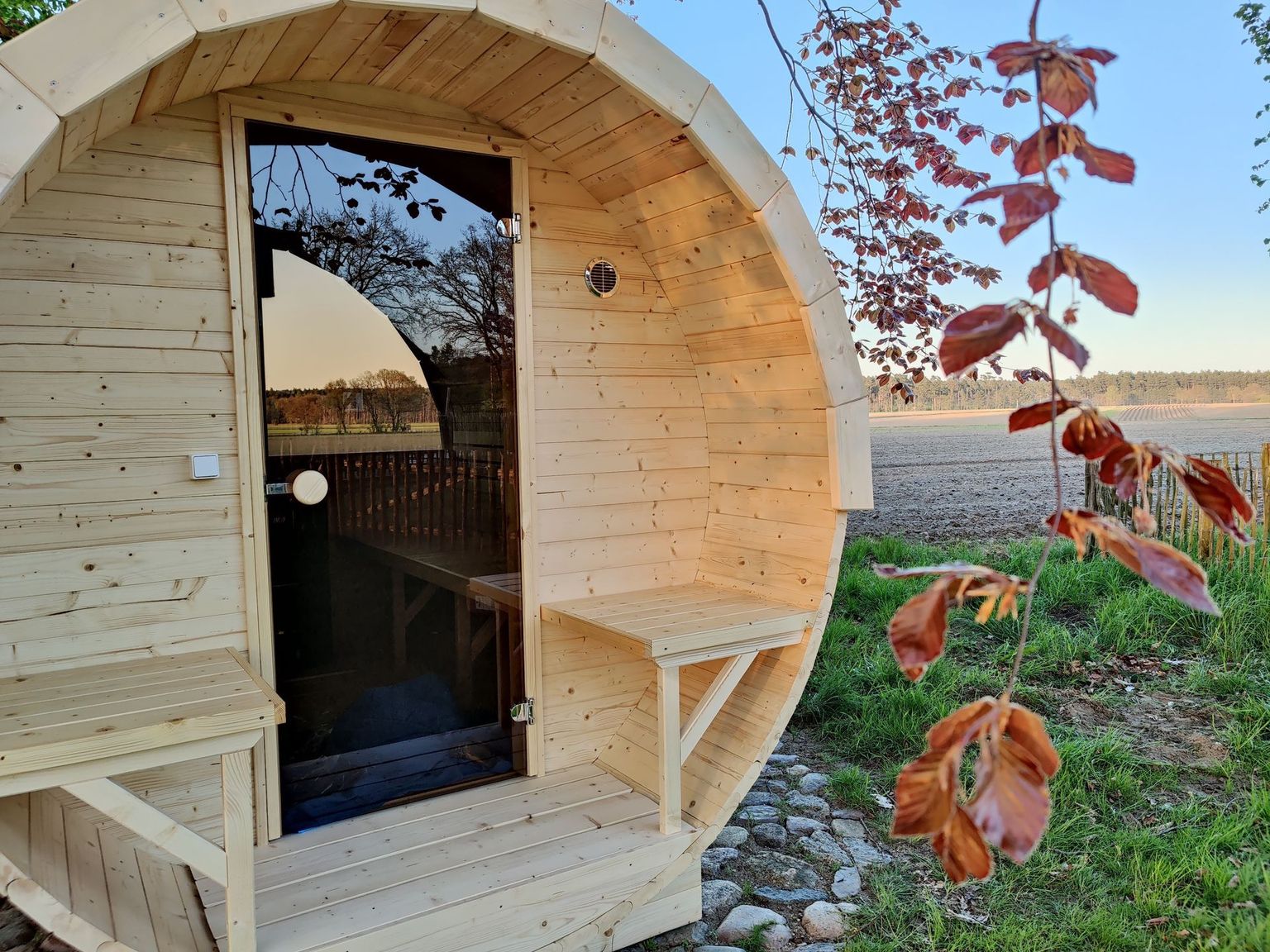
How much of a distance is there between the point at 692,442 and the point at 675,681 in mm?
1069

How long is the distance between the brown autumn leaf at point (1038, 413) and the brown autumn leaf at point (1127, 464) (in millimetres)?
61

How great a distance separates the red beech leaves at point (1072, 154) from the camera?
85 cm

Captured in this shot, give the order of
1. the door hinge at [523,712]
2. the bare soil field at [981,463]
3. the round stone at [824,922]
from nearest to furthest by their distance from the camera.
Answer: the round stone at [824,922]
the door hinge at [523,712]
the bare soil field at [981,463]

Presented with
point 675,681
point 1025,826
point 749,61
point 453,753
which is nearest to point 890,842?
point 675,681

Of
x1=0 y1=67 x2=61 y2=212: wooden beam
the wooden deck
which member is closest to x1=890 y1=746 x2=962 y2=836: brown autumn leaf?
x1=0 y1=67 x2=61 y2=212: wooden beam

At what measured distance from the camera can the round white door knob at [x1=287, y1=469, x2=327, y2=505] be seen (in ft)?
9.20

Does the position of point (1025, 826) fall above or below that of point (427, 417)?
below

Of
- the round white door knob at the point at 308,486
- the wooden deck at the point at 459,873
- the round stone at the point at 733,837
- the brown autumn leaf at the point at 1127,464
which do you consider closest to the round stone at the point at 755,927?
the wooden deck at the point at 459,873

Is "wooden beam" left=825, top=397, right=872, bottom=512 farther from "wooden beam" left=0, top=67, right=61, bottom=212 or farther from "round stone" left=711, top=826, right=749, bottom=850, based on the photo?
"wooden beam" left=0, top=67, right=61, bottom=212

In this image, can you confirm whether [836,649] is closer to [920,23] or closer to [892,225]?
[892,225]

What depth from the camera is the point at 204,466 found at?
263 cm

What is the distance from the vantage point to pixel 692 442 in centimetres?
356

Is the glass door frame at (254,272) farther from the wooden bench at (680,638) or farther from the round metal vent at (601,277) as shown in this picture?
the wooden bench at (680,638)

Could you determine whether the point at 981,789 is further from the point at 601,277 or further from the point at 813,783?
the point at 813,783
